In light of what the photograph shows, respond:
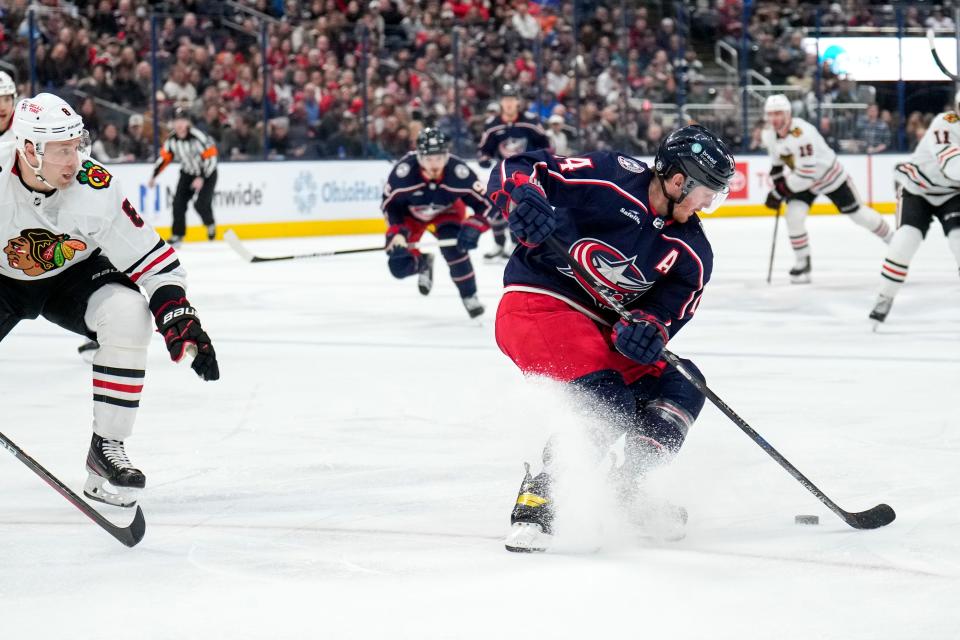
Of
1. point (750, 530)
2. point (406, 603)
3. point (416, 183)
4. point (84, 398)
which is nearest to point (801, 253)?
point (416, 183)

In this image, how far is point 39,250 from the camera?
3.09 metres

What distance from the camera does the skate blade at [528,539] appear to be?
2770 mm

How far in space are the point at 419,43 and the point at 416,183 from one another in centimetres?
710

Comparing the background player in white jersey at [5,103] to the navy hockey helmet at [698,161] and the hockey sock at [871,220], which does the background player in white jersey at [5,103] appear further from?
the hockey sock at [871,220]

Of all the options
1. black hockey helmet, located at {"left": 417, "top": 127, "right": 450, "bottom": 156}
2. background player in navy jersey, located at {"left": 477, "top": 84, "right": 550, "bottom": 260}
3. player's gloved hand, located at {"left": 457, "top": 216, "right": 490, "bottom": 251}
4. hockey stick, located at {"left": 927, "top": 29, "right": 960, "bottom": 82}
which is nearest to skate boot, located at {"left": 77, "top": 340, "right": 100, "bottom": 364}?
player's gloved hand, located at {"left": 457, "top": 216, "right": 490, "bottom": 251}

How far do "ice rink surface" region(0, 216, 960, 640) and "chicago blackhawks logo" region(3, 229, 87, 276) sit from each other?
1.88ft

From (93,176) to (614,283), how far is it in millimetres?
1189

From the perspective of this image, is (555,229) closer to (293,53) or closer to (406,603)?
(406,603)

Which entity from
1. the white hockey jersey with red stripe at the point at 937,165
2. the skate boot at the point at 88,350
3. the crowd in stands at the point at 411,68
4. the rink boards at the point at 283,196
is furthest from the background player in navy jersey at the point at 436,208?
the crowd in stands at the point at 411,68

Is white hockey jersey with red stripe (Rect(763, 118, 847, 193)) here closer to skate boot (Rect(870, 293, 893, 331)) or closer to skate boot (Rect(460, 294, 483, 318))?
skate boot (Rect(870, 293, 893, 331))

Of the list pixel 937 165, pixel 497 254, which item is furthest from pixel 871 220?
pixel 497 254

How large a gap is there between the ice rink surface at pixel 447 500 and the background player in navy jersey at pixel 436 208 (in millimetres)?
586

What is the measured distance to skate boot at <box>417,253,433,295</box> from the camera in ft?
24.7

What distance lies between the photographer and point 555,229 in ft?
9.57
